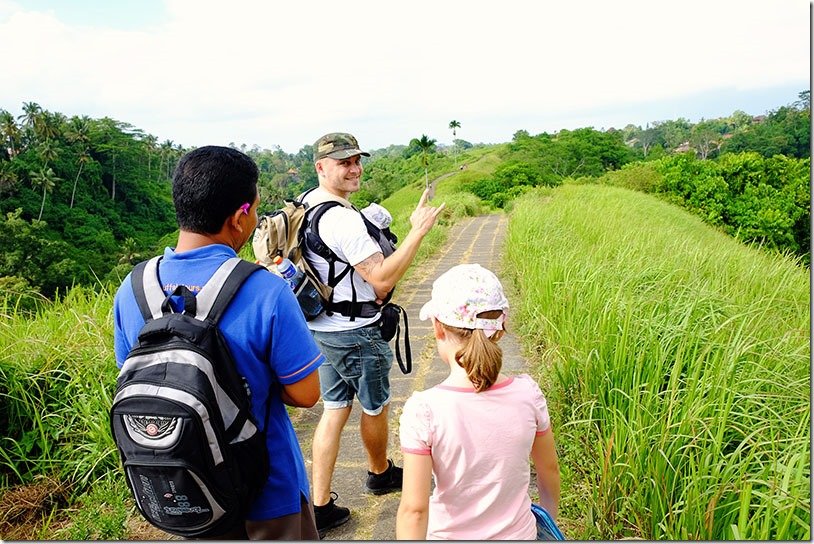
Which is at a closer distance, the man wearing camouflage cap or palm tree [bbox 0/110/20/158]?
the man wearing camouflage cap

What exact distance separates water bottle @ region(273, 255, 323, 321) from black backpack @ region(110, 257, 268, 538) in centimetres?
79

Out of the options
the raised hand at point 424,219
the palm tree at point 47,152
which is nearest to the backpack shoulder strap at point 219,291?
the raised hand at point 424,219

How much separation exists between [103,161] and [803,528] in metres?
55.5

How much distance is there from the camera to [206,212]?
1437mm

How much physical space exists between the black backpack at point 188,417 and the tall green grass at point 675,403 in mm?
1291

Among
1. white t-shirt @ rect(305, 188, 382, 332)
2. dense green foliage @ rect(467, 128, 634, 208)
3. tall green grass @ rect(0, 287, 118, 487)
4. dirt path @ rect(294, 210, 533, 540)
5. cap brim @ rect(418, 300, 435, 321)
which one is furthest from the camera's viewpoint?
dense green foliage @ rect(467, 128, 634, 208)

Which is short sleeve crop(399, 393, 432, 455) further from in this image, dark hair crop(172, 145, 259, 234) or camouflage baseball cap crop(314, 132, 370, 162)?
camouflage baseball cap crop(314, 132, 370, 162)

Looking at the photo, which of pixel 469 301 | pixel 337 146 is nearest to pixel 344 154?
pixel 337 146

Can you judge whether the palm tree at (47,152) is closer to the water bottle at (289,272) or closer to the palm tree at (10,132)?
the palm tree at (10,132)

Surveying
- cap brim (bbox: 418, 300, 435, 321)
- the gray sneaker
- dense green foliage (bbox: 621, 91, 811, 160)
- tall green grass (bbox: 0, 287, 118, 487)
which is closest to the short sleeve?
cap brim (bbox: 418, 300, 435, 321)

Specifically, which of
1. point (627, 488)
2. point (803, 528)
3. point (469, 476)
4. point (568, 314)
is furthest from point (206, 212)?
point (568, 314)

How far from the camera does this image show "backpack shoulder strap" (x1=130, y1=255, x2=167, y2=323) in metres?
1.41

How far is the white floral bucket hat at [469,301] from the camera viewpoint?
146 centimetres

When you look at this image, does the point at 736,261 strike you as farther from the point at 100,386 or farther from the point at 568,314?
the point at 100,386
